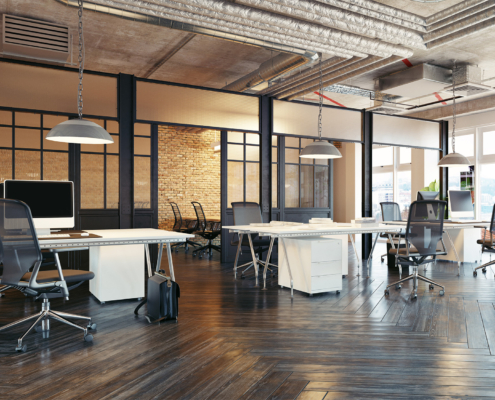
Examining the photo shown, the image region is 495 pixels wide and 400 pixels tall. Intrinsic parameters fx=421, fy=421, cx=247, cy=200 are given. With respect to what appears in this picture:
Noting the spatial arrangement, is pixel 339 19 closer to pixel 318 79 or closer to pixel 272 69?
pixel 272 69

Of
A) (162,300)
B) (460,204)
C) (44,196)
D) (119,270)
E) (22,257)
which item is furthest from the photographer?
(460,204)

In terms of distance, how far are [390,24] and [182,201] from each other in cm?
696

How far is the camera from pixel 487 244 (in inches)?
227

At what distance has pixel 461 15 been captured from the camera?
15.1 ft

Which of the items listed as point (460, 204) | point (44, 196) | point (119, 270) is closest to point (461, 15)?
point (460, 204)

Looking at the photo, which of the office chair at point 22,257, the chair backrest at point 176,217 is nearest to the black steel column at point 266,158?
the chair backrest at point 176,217

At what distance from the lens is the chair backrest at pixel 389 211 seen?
7.40 m

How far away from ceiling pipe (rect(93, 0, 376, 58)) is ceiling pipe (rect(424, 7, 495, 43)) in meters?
0.54

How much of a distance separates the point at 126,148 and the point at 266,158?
2.42 meters

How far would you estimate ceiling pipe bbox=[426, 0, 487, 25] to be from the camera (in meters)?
4.45

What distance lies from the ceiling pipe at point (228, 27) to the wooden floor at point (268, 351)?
113 inches

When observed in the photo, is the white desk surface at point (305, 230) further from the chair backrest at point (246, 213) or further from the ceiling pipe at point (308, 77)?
the ceiling pipe at point (308, 77)

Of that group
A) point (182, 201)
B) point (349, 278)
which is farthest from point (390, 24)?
point (182, 201)

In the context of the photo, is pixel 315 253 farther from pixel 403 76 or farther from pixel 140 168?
pixel 403 76
